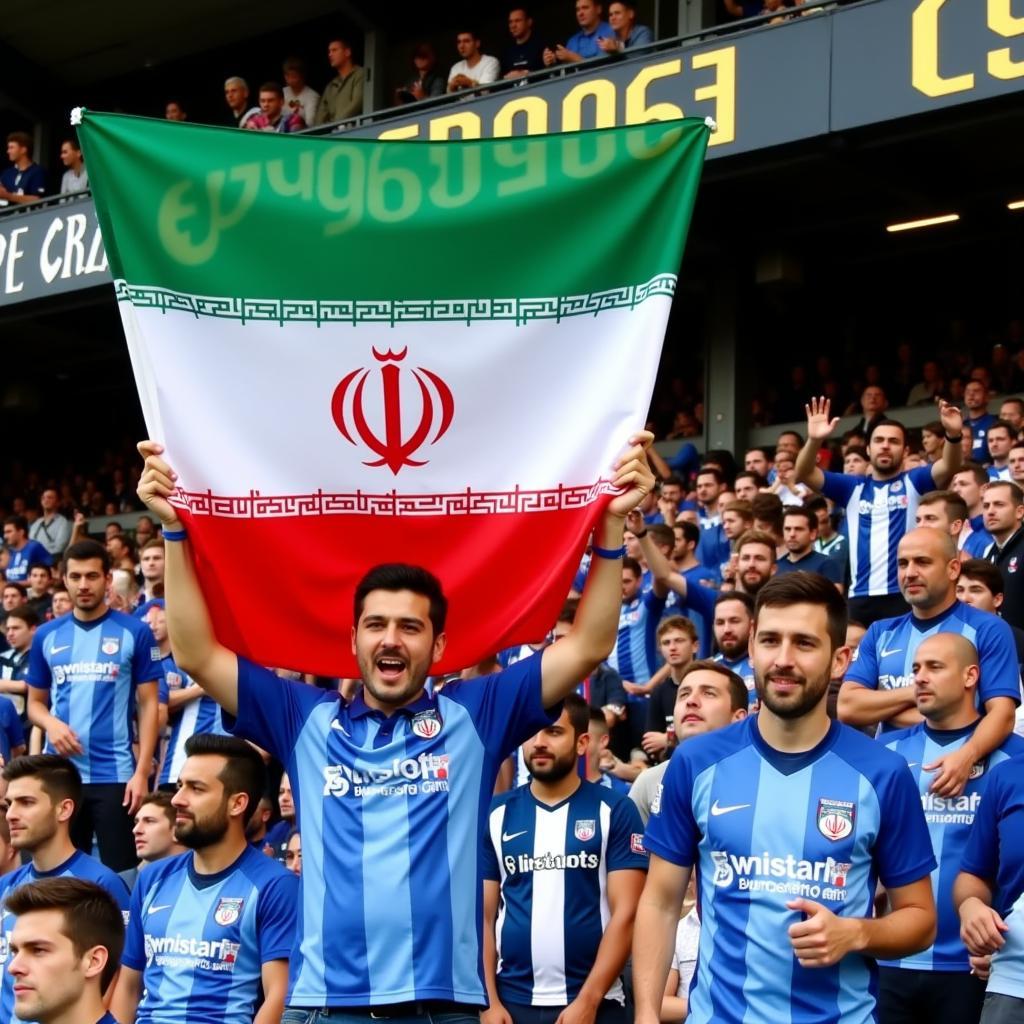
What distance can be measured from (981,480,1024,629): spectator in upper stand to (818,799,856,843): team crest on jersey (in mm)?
5710

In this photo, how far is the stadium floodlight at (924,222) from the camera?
17219 mm

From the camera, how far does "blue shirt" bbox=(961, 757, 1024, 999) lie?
18.4 feet

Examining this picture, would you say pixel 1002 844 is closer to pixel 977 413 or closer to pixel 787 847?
pixel 787 847

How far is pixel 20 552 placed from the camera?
59.8ft

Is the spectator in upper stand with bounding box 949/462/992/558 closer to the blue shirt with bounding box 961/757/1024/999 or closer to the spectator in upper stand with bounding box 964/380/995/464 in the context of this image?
the spectator in upper stand with bounding box 964/380/995/464

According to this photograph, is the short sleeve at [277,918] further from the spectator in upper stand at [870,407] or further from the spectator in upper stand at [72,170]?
the spectator in upper stand at [72,170]

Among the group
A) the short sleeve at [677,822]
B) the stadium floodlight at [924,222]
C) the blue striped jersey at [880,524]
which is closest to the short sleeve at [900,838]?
the short sleeve at [677,822]

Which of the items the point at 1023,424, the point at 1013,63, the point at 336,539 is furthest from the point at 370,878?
the point at 1013,63

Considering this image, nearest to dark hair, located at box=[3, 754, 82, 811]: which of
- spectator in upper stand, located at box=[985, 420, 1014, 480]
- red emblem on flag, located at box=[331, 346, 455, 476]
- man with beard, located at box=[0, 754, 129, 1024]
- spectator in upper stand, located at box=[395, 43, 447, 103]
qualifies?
man with beard, located at box=[0, 754, 129, 1024]

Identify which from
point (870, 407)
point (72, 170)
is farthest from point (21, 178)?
point (870, 407)

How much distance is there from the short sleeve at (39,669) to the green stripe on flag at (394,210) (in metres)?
4.68

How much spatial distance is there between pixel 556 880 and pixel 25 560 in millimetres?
12713

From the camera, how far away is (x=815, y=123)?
14008mm

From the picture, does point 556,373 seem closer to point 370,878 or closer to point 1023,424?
point 370,878
